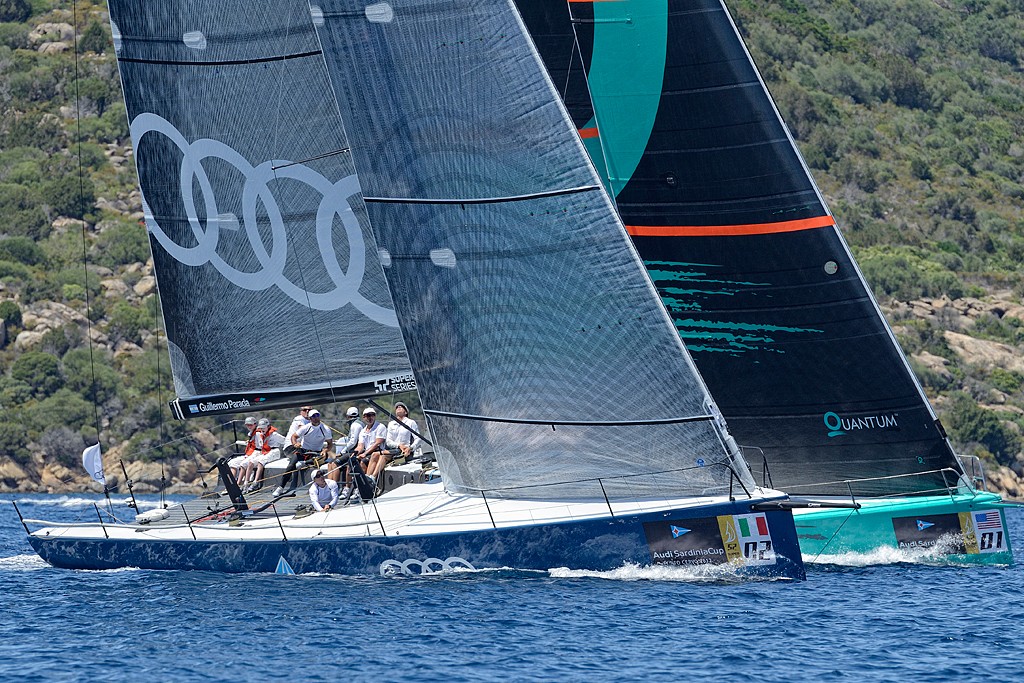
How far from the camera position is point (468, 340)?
53.2 ft

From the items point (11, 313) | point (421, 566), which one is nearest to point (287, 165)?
point (421, 566)

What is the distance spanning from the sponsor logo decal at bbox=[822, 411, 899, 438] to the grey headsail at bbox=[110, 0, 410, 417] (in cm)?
543

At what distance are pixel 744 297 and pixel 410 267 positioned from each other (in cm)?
464

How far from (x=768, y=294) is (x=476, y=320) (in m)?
4.38

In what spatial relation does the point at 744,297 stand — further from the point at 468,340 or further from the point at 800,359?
the point at 468,340

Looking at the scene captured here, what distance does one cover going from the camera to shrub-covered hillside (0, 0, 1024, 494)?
48281mm

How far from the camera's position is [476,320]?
16.1 metres

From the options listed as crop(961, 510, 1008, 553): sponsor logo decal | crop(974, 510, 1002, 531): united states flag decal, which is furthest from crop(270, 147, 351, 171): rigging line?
crop(974, 510, 1002, 531): united states flag decal

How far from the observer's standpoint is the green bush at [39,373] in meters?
48.8

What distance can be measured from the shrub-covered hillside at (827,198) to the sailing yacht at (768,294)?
24.7 meters

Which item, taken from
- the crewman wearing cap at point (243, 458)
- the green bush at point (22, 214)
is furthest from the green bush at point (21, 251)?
the crewman wearing cap at point (243, 458)

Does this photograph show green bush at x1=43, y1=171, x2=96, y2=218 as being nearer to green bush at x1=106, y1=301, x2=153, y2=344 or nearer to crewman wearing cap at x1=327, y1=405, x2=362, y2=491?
green bush at x1=106, y1=301, x2=153, y2=344

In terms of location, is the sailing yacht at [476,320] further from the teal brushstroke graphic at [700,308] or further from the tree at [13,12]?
the tree at [13,12]

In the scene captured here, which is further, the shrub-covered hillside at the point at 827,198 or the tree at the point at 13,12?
the tree at the point at 13,12
